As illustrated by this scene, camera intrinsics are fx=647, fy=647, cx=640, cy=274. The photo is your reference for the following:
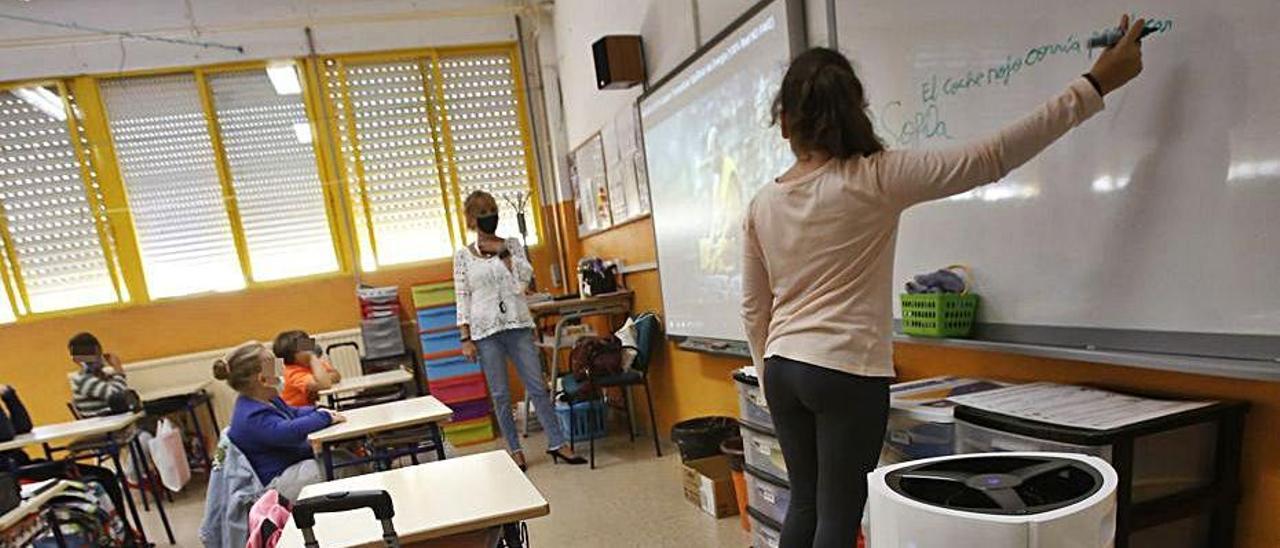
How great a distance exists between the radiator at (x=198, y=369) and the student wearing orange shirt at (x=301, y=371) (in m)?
1.85

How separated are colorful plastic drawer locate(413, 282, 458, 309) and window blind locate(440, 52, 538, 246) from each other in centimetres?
95

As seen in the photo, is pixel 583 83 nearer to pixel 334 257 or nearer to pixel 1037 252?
pixel 334 257

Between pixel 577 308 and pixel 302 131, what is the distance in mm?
3027

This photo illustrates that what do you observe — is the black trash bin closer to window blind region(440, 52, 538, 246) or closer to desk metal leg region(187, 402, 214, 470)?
window blind region(440, 52, 538, 246)

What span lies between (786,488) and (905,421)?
2.50ft

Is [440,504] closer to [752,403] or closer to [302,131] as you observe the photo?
[752,403]

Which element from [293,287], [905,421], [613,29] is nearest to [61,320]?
[293,287]

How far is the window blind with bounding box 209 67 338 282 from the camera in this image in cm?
526

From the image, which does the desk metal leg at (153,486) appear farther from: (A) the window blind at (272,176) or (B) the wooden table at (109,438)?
(A) the window blind at (272,176)

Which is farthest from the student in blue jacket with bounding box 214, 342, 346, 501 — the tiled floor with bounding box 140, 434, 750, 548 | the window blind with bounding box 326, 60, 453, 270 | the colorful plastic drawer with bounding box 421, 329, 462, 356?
the window blind with bounding box 326, 60, 453, 270

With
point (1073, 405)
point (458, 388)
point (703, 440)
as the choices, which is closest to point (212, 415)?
point (458, 388)

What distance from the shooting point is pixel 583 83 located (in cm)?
474

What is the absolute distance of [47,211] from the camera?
5016mm

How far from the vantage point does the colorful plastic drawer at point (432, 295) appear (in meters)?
4.90
